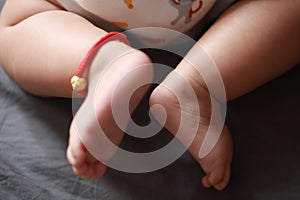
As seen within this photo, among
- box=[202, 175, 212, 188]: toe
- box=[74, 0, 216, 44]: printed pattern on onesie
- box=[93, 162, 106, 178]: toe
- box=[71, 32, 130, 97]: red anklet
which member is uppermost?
box=[74, 0, 216, 44]: printed pattern on onesie

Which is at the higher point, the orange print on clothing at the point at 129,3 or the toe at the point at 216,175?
the orange print on clothing at the point at 129,3

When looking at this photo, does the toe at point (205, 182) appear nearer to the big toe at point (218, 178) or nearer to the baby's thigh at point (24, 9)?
the big toe at point (218, 178)

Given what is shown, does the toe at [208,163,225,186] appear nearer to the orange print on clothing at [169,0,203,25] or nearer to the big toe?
the big toe

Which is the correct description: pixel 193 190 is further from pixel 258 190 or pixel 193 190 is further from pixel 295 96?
pixel 295 96

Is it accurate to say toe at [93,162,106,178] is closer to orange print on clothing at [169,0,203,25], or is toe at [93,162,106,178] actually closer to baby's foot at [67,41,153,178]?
baby's foot at [67,41,153,178]

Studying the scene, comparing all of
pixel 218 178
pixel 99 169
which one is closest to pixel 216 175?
pixel 218 178

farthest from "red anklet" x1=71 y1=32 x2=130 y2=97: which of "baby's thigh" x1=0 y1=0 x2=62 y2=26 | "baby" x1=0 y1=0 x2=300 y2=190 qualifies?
"baby's thigh" x1=0 y1=0 x2=62 y2=26

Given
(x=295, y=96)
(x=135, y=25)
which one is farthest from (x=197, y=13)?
(x=295, y=96)

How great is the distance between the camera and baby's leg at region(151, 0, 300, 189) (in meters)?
0.61

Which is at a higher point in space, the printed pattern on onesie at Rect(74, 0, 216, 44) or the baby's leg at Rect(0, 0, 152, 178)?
the printed pattern on onesie at Rect(74, 0, 216, 44)

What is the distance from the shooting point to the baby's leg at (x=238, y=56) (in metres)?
0.61

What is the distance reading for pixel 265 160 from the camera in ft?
2.15

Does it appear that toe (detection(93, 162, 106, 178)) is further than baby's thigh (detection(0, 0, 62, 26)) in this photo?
No

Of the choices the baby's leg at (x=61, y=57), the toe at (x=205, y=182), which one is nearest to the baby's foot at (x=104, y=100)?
the baby's leg at (x=61, y=57)
